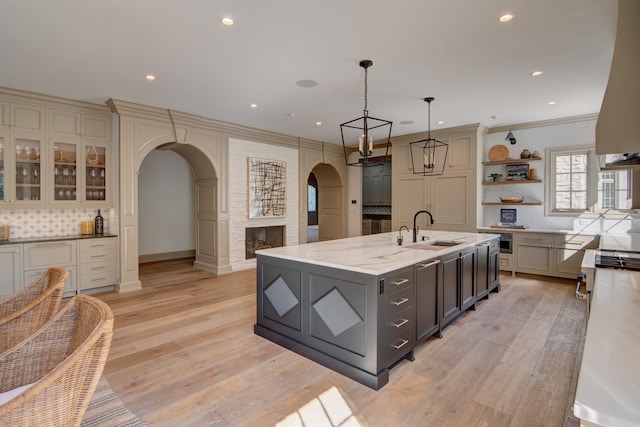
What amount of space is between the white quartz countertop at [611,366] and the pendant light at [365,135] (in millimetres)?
1854

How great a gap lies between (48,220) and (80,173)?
0.80 meters

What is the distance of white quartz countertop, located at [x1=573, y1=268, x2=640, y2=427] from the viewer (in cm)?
68

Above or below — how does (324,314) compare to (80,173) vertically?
below

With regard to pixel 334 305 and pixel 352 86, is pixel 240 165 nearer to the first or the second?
pixel 352 86

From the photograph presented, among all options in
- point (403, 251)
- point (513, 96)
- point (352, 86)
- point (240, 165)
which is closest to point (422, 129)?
point (513, 96)

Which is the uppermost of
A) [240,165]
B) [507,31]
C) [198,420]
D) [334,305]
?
[507,31]

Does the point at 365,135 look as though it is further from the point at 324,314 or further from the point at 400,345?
the point at 400,345

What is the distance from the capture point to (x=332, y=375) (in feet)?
8.34

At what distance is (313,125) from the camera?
6281mm

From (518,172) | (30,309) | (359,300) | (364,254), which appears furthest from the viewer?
(518,172)

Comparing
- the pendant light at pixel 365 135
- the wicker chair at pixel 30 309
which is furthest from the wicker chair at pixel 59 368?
the pendant light at pixel 365 135

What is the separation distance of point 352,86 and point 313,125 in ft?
7.32

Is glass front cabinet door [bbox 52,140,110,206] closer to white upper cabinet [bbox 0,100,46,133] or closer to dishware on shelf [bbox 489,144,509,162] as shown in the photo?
white upper cabinet [bbox 0,100,46,133]

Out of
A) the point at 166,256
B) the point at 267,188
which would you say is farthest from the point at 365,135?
the point at 166,256
